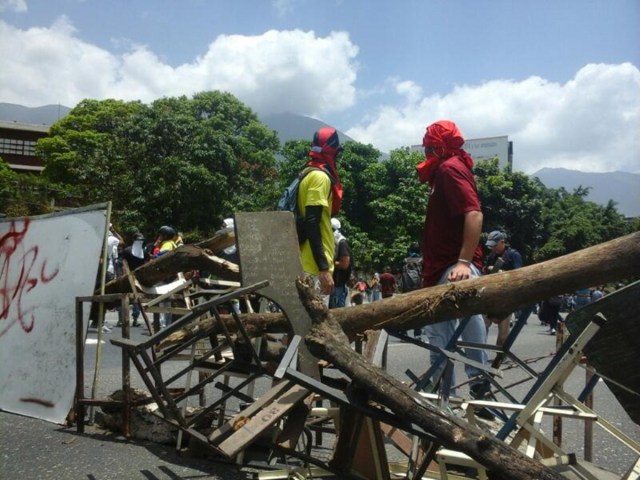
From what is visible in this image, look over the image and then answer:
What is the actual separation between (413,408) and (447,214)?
6.09 feet

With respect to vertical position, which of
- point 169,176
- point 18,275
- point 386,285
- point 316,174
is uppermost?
point 169,176

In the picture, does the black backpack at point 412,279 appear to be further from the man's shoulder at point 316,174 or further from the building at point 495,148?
the building at point 495,148

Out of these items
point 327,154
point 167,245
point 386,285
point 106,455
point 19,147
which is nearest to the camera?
point 106,455

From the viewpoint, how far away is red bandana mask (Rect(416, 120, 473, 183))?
12.9 ft

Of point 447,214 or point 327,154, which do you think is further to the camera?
point 327,154

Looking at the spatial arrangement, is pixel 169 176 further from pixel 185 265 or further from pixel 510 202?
pixel 185 265

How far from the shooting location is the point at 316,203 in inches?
155

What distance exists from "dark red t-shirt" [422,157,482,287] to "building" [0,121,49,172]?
54389mm

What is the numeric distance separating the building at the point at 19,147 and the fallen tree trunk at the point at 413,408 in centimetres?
5539

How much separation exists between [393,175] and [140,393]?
25.9 metres

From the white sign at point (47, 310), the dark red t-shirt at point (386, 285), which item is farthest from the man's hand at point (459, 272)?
the dark red t-shirt at point (386, 285)

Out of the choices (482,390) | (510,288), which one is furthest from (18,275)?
(510,288)

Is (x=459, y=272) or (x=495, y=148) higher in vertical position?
(x=495, y=148)

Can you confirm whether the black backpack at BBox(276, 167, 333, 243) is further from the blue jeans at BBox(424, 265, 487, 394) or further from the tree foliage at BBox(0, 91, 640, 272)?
the tree foliage at BBox(0, 91, 640, 272)
